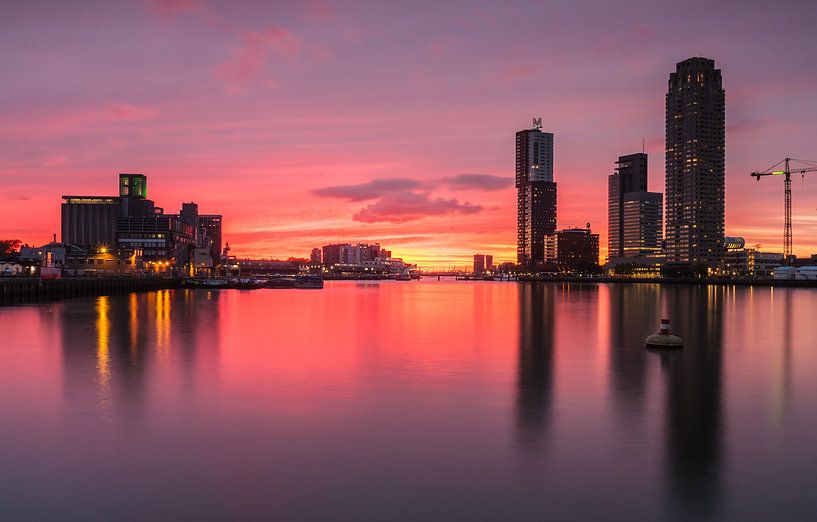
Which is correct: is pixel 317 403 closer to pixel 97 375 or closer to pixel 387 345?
pixel 97 375

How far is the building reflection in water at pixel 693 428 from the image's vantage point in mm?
12453

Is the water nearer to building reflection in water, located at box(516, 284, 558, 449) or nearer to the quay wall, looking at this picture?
building reflection in water, located at box(516, 284, 558, 449)

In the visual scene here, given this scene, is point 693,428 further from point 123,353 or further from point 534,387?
point 123,353

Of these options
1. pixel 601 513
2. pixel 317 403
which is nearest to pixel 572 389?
pixel 317 403

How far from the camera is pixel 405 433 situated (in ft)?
56.3

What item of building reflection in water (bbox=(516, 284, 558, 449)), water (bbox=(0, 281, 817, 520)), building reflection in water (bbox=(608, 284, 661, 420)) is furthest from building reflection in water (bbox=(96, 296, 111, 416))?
building reflection in water (bbox=(608, 284, 661, 420))

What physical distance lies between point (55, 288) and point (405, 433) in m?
95.1

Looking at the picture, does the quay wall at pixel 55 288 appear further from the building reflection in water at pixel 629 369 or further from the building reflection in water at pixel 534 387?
the building reflection in water at pixel 629 369

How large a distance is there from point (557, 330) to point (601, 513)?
38.8 metres

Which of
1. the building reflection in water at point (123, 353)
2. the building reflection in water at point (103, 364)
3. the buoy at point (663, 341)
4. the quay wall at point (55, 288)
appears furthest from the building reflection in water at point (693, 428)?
the quay wall at point (55, 288)

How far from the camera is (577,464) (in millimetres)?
14195

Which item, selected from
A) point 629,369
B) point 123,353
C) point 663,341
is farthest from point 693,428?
point 123,353

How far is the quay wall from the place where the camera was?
83.7 m

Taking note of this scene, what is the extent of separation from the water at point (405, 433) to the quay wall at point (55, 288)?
183 ft
